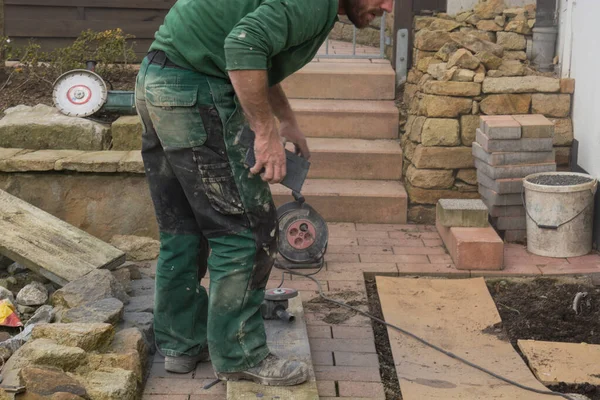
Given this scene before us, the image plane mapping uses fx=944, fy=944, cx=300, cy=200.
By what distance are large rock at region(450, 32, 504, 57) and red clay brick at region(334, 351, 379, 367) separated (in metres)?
3.56

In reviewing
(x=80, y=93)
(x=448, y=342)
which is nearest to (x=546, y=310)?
(x=448, y=342)

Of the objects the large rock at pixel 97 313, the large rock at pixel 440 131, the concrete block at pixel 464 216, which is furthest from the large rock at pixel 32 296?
the large rock at pixel 440 131

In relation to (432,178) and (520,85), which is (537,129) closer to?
(520,85)

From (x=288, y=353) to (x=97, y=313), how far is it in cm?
93

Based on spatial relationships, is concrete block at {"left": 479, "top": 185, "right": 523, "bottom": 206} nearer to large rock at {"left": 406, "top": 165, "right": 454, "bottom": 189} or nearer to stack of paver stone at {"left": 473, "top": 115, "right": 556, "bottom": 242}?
stack of paver stone at {"left": 473, "top": 115, "right": 556, "bottom": 242}

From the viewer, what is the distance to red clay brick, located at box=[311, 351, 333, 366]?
4.48 meters

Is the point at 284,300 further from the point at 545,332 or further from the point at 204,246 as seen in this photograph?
the point at 545,332

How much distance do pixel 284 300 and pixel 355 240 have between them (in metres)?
2.00

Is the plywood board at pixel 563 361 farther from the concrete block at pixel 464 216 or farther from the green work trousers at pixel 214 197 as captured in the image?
the concrete block at pixel 464 216

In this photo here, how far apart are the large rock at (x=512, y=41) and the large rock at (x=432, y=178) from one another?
4.70 feet

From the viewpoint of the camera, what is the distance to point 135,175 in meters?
6.35

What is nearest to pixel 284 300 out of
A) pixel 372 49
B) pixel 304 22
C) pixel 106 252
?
pixel 106 252

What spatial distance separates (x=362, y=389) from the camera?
13.7ft

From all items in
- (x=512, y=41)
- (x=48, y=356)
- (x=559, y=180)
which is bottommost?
(x=48, y=356)
